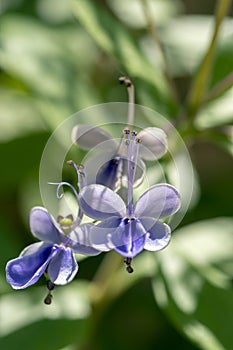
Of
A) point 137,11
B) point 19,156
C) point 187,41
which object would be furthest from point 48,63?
point 137,11

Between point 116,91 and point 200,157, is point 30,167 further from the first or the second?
point 200,157

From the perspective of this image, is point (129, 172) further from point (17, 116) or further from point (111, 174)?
point (17, 116)

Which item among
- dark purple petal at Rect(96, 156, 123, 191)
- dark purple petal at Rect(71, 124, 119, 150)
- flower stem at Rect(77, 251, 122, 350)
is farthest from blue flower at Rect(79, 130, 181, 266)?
flower stem at Rect(77, 251, 122, 350)

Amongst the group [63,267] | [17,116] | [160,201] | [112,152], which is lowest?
[63,267]

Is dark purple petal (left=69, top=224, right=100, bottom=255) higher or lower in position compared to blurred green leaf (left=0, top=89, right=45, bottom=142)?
lower

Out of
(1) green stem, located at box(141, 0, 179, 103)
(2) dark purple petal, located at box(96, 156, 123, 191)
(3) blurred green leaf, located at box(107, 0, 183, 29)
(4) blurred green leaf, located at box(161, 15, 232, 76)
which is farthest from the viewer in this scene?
(3) blurred green leaf, located at box(107, 0, 183, 29)

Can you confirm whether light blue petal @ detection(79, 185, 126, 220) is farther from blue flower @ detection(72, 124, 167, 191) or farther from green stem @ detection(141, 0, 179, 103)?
green stem @ detection(141, 0, 179, 103)

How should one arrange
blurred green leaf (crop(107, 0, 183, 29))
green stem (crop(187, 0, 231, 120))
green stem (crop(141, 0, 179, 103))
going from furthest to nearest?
blurred green leaf (crop(107, 0, 183, 29)) → green stem (crop(141, 0, 179, 103)) → green stem (crop(187, 0, 231, 120))
